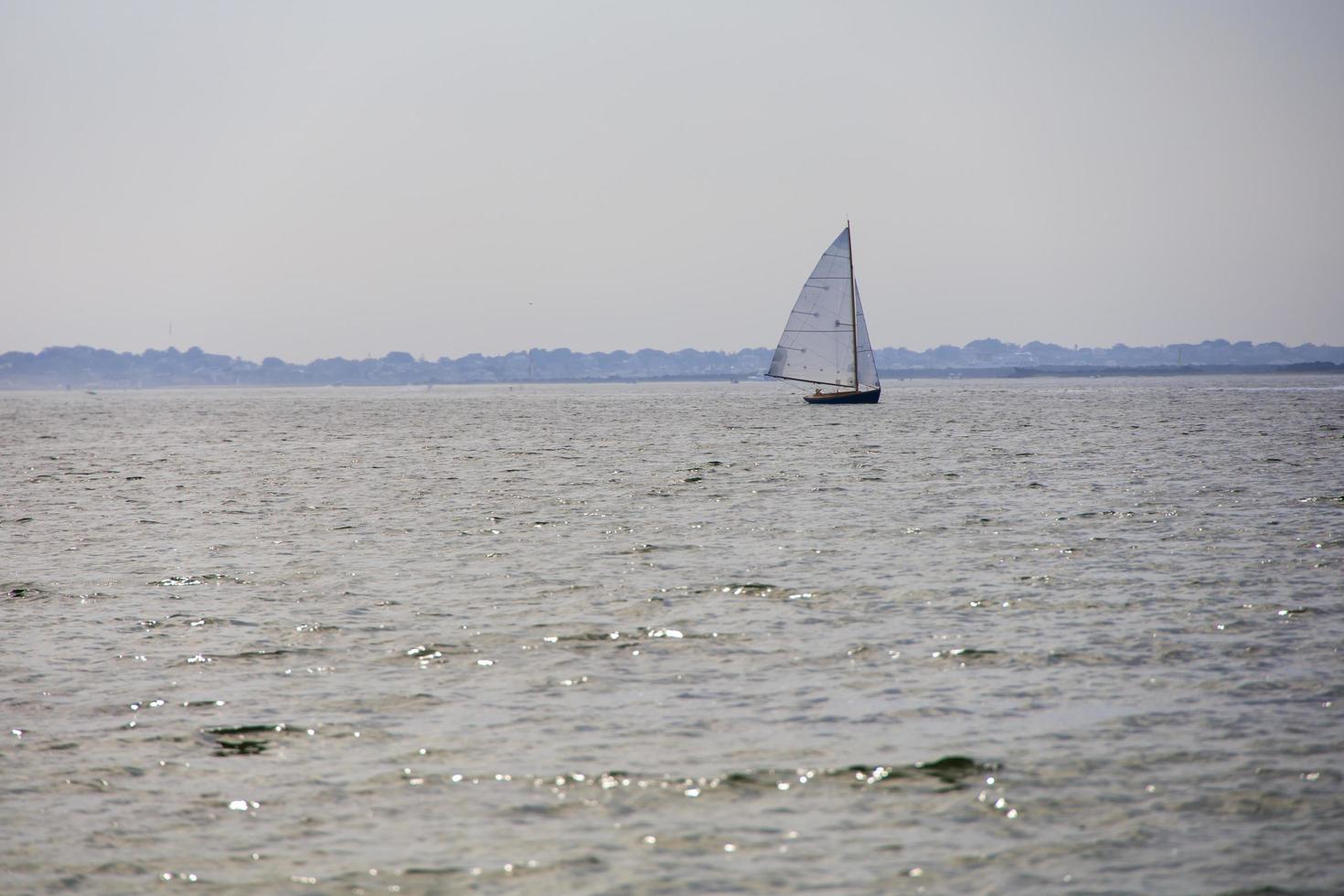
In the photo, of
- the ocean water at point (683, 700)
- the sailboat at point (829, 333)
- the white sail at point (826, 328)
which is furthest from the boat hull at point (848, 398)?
the ocean water at point (683, 700)

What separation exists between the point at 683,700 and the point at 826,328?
96488 mm

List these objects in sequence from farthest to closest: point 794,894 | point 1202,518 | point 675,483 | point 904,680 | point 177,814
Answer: point 675,483 → point 1202,518 → point 904,680 → point 177,814 → point 794,894

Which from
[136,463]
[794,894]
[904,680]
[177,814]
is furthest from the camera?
[136,463]

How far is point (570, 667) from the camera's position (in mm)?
15102

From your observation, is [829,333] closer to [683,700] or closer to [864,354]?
[864,354]

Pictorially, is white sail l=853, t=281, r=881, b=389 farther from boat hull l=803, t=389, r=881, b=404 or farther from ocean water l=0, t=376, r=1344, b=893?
ocean water l=0, t=376, r=1344, b=893

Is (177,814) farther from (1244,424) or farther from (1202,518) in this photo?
(1244,424)

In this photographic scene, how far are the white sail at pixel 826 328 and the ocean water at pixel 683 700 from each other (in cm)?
7503

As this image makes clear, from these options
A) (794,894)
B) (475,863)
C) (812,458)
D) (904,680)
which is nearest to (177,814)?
(475,863)

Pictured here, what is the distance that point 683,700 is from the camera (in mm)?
13422

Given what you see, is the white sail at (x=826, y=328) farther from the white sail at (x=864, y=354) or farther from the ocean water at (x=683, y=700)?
the ocean water at (x=683, y=700)

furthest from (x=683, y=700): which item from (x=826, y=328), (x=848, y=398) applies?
(x=848, y=398)

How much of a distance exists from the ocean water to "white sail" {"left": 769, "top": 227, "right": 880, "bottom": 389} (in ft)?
246

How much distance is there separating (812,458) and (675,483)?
13.7 meters
